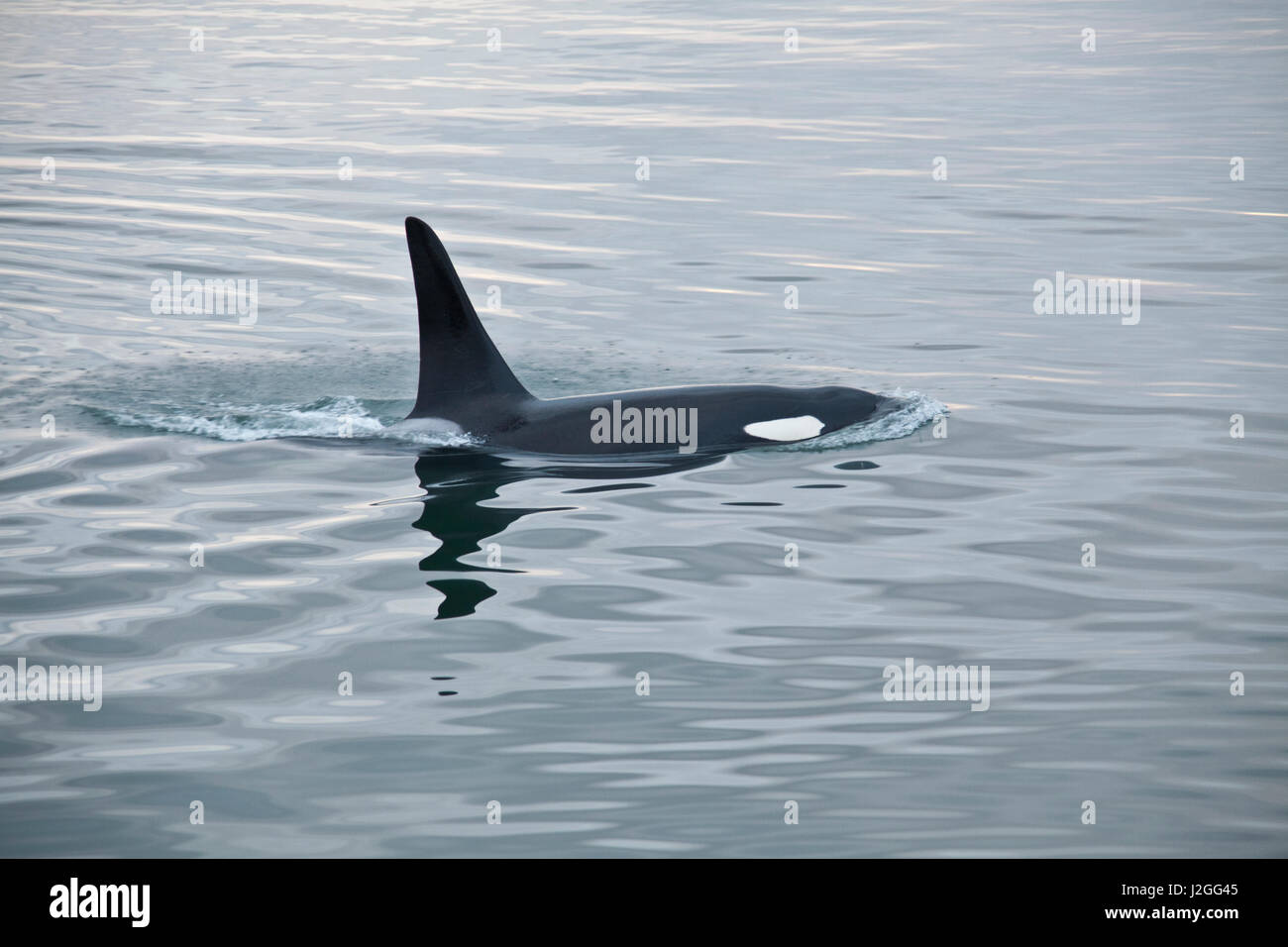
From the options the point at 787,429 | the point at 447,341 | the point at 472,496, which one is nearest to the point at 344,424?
the point at 447,341

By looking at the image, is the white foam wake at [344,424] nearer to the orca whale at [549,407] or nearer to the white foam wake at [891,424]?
the white foam wake at [891,424]

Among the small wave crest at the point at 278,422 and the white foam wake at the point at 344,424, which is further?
the small wave crest at the point at 278,422

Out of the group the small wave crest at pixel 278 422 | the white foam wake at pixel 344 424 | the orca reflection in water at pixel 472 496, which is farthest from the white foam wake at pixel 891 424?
the small wave crest at pixel 278 422

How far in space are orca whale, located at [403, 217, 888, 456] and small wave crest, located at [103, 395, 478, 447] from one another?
411mm

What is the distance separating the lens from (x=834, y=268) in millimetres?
19891

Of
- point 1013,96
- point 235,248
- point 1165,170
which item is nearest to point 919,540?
point 235,248

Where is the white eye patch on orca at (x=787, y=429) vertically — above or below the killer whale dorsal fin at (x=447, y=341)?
below

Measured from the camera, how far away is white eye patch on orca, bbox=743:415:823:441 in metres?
12.2

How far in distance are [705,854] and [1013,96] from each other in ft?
102

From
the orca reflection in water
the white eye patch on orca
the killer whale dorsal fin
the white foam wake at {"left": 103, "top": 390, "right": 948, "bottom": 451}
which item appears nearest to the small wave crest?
the white foam wake at {"left": 103, "top": 390, "right": 948, "bottom": 451}

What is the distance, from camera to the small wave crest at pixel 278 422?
1287cm

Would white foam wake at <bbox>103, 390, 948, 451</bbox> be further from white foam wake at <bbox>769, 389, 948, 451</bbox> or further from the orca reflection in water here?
the orca reflection in water

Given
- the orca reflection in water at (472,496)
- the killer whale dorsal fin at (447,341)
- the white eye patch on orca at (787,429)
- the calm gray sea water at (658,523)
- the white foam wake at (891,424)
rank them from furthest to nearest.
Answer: the white foam wake at (891,424), the white eye patch on orca at (787,429), the killer whale dorsal fin at (447,341), the orca reflection in water at (472,496), the calm gray sea water at (658,523)

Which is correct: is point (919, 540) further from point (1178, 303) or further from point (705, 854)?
point (1178, 303)
